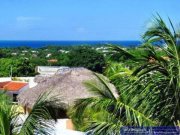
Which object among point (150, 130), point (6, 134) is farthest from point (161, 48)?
point (6, 134)

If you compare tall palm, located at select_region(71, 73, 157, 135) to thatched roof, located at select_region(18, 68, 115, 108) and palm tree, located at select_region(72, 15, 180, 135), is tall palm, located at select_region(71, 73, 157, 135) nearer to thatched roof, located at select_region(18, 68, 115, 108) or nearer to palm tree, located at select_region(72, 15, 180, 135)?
palm tree, located at select_region(72, 15, 180, 135)

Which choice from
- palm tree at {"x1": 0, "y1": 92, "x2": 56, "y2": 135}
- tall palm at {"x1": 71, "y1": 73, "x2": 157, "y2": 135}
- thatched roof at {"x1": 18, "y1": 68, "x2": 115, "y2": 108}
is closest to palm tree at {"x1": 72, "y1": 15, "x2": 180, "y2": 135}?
tall palm at {"x1": 71, "y1": 73, "x2": 157, "y2": 135}

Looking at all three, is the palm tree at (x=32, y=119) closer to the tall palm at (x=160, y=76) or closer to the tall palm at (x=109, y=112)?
the tall palm at (x=109, y=112)

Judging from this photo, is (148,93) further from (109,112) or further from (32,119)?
(32,119)

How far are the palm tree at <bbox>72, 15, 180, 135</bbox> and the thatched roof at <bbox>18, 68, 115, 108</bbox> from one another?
7831 millimetres

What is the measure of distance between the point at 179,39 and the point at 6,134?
10.7ft

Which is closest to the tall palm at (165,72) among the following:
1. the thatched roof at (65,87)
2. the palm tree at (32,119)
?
the palm tree at (32,119)

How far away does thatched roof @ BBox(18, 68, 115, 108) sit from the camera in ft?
51.4

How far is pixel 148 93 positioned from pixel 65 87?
29.4 ft

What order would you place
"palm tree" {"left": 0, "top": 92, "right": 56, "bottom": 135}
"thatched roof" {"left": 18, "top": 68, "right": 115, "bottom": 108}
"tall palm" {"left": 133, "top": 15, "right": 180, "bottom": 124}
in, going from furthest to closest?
"thatched roof" {"left": 18, "top": 68, "right": 115, "bottom": 108} → "tall palm" {"left": 133, "top": 15, "right": 180, "bottom": 124} → "palm tree" {"left": 0, "top": 92, "right": 56, "bottom": 135}

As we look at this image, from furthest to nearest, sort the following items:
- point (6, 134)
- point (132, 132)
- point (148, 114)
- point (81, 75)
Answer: point (81, 75), point (148, 114), point (132, 132), point (6, 134)

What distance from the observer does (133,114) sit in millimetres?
7316

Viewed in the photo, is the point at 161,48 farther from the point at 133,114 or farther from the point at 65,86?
the point at 65,86

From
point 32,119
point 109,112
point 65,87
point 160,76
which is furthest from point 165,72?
point 65,87
